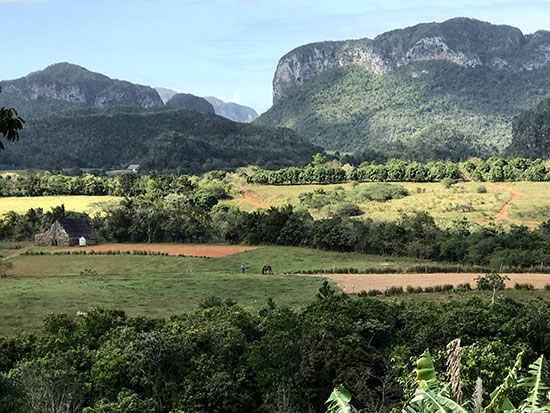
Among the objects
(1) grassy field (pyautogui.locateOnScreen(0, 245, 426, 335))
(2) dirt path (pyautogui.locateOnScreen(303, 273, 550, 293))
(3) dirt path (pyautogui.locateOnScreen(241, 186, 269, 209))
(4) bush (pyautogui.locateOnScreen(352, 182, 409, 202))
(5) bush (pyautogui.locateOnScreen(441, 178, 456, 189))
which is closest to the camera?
(1) grassy field (pyautogui.locateOnScreen(0, 245, 426, 335))

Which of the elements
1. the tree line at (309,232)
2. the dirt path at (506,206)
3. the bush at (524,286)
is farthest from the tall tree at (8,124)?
the dirt path at (506,206)

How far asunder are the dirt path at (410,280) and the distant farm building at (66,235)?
33485mm

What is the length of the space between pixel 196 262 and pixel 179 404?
36.8 meters

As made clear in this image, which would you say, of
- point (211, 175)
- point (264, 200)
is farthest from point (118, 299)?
point (211, 175)

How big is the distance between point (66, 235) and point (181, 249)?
13564 millimetres

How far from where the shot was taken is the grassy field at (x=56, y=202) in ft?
294

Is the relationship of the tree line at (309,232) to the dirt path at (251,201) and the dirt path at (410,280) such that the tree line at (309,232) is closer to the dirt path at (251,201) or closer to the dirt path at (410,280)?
the dirt path at (410,280)

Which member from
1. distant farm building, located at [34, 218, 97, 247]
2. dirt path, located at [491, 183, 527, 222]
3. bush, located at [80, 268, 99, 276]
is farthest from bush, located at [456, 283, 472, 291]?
distant farm building, located at [34, 218, 97, 247]

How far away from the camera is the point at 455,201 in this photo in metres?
85.6

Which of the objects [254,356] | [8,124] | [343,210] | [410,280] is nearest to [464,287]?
[410,280]

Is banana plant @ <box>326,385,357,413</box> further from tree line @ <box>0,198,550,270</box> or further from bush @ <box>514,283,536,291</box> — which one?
tree line @ <box>0,198,550,270</box>

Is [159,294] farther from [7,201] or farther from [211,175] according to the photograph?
[211,175]

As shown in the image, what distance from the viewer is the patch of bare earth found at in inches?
2547

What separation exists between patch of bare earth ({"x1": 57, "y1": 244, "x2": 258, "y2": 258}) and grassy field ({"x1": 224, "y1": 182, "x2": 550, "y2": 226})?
20163 millimetres
